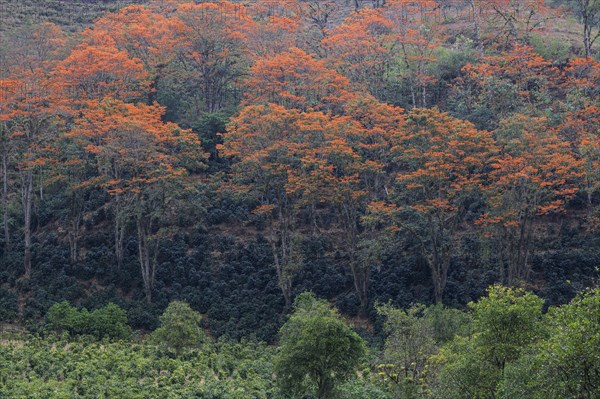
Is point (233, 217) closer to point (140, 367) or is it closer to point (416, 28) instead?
point (140, 367)

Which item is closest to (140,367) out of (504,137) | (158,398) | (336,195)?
(158,398)

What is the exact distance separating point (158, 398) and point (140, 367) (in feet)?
9.36

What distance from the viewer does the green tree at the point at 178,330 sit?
2298 centimetres

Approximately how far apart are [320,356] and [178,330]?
292 inches

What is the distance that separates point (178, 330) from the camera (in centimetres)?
2297

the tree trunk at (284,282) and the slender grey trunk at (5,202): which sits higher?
the slender grey trunk at (5,202)

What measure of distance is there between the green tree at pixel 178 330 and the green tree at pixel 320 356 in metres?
6.23

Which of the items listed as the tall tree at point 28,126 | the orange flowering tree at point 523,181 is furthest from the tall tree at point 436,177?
the tall tree at point 28,126

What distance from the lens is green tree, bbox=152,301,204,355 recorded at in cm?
2298

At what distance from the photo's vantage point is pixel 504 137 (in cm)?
2691

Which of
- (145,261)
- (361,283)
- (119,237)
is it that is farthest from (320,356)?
(119,237)

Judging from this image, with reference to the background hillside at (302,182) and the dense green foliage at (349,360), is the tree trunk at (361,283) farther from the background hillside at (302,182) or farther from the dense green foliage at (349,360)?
the dense green foliage at (349,360)

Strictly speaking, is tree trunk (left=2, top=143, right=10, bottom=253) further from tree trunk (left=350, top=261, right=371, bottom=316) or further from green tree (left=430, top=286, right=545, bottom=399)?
green tree (left=430, top=286, right=545, bottom=399)

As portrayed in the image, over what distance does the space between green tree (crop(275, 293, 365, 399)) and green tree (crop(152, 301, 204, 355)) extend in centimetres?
623
